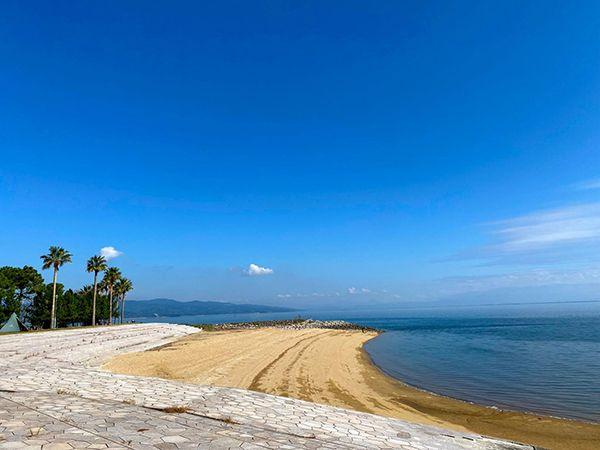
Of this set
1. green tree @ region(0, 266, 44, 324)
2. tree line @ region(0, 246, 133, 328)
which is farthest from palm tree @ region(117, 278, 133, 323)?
green tree @ region(0, 266, 44, 324)

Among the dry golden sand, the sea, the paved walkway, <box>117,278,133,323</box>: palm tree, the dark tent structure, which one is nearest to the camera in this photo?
the paved walkway

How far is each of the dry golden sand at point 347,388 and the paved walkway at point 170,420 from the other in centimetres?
356

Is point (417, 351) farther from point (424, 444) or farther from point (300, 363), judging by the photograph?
point (424, 444)

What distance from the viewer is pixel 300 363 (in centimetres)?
2784

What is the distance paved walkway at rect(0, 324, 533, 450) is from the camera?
7625mm

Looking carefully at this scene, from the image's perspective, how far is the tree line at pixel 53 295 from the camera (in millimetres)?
52938

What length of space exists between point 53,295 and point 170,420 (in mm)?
50715

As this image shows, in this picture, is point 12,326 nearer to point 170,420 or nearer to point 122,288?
point 122,288

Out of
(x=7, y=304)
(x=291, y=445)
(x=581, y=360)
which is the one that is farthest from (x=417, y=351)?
(x=7, y=304)

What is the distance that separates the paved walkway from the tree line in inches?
1701

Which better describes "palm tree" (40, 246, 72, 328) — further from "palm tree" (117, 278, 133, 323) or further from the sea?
the sea

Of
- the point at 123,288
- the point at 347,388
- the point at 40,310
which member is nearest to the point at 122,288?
the point at 123,288

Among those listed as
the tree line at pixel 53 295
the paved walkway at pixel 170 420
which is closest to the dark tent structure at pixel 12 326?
the tree line at pixel 53 295

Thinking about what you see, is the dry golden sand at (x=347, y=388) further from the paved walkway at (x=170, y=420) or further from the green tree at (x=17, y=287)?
the green tree at (x=17, y=287)
